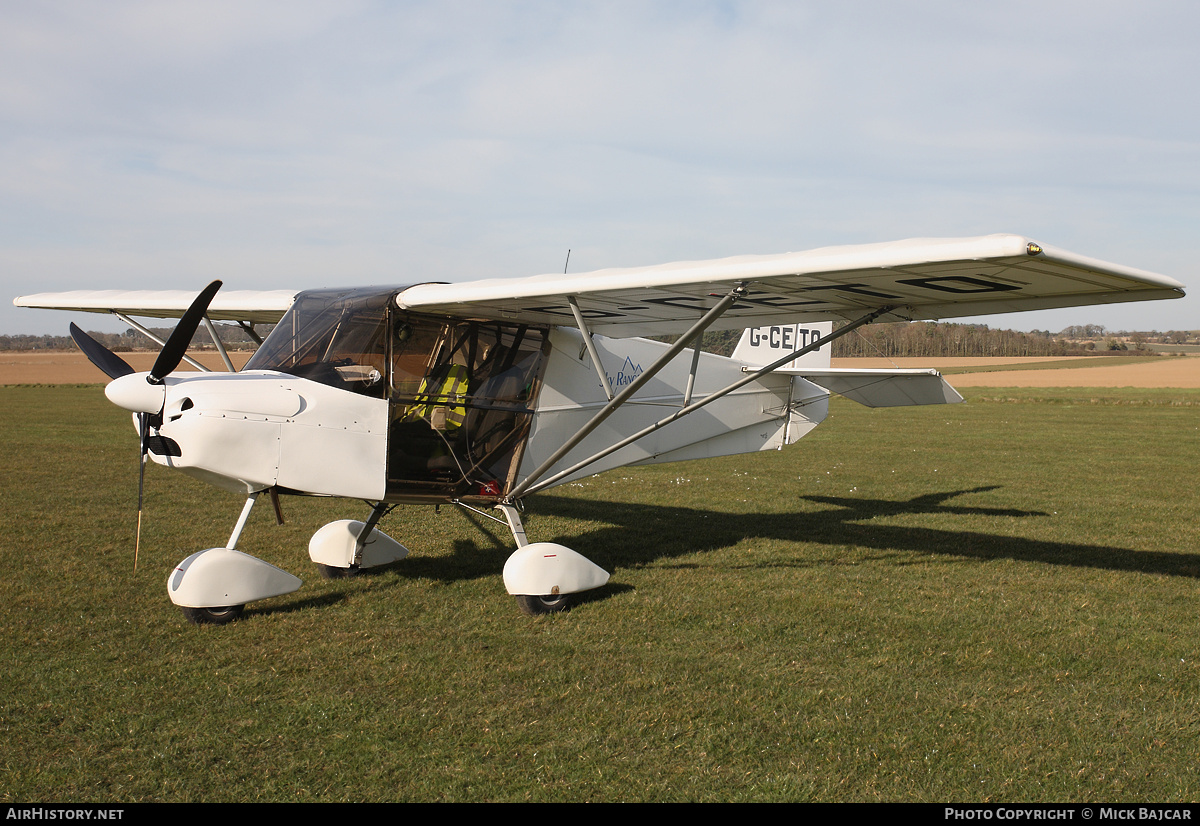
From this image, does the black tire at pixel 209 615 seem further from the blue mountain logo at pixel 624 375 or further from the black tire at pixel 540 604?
the blue mountain logo at pixel 624 375

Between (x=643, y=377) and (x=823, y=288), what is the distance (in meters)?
1.44

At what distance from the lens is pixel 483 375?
6.62 meters

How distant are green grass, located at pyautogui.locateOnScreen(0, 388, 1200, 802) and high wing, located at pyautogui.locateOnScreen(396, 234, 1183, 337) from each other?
217cm

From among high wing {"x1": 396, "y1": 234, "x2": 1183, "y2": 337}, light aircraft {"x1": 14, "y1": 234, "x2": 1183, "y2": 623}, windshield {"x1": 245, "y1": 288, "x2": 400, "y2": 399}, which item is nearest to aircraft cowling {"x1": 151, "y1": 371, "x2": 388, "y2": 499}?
light aircraft {"x1": 14, "y1": 234, "x2": 1183, "y2": 623}

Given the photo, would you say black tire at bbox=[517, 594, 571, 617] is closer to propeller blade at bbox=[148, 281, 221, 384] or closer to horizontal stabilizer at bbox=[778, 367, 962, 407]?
propeller blade at bbox=[148, 281, 221, 384]

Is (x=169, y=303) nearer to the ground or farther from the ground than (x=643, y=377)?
farther from the ground

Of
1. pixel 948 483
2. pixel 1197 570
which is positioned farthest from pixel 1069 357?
pixel 1197 570

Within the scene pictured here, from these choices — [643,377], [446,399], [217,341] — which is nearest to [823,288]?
[643,377]

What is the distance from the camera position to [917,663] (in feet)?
16.6

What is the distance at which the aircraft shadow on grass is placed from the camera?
757cm

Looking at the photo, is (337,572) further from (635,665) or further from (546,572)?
(635,665)

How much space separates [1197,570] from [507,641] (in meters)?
6.21
